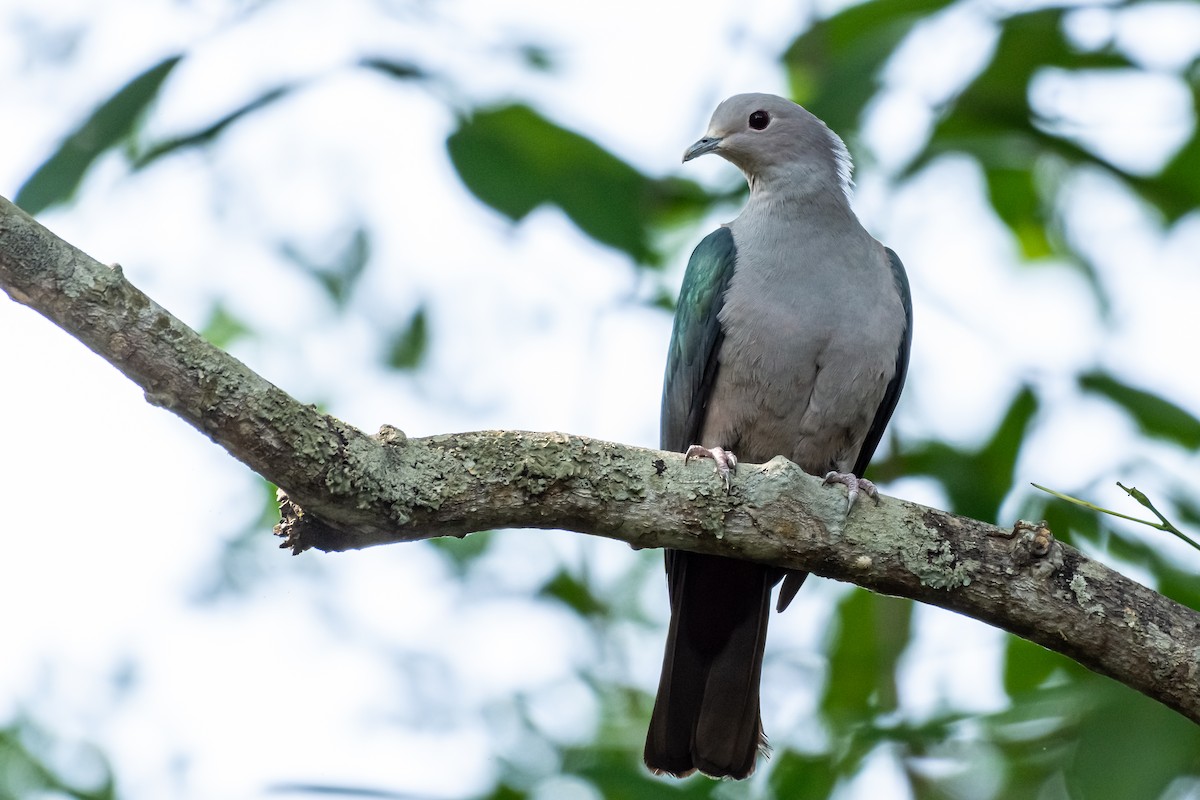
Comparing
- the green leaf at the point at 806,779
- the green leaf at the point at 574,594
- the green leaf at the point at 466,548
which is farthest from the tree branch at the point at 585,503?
the green leaf at the point at 466,548

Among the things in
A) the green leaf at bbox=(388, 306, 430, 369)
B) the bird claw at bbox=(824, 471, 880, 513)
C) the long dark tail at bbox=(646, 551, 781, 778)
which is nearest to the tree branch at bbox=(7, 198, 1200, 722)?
the bird claw at bbox=(824, 471, 880, 513)

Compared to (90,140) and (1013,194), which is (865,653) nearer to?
(1013,194)

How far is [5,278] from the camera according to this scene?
2.72m

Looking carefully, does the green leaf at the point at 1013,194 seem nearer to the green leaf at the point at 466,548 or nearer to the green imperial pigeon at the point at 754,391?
the green imperial pigeon at the point at 754,391

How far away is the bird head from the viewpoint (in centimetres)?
504

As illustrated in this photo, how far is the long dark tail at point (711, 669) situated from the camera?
4.42 meters

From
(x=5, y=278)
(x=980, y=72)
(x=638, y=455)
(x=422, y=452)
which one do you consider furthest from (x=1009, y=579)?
(x=980, y=72)

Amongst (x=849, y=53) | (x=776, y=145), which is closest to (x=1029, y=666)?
(x=776, y=145)

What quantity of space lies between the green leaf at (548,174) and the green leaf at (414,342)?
229 centimetres

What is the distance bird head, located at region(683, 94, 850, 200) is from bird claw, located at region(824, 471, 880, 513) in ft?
5.47

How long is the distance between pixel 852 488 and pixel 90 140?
121 inches

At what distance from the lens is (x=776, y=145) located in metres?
5.16

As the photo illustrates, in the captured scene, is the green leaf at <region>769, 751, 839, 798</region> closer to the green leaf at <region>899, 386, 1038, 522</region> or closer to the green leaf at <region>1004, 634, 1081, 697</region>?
the green leaf at <region>1004, 634, 1081, 697</region>

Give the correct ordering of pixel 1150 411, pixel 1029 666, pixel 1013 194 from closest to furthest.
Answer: pixel 1029 666, pixel 1150 411, pixel 1013 194
